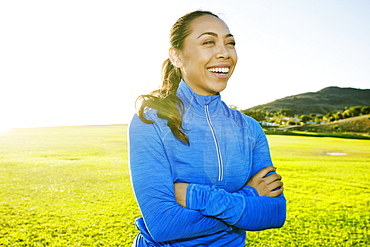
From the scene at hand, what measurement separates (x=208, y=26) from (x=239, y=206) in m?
1.13

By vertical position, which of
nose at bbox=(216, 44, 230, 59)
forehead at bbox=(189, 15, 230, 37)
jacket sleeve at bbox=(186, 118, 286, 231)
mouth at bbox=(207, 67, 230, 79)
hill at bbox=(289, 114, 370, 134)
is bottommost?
hill at bbox=(289, 114, 370, 134)

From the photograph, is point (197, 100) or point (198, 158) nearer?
point (198, 158)

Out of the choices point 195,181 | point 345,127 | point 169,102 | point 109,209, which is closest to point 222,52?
point 169,102

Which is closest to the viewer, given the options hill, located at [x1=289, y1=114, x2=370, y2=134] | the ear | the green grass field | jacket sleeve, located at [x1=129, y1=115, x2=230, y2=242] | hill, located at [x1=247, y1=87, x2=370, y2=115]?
jacket sleeve, located at [x1=129, y1=115, x2=230, y2=242]

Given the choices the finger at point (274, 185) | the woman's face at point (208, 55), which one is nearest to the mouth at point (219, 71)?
the woman's face at point (208, 55)

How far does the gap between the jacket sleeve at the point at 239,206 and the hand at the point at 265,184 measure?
0.14 ft

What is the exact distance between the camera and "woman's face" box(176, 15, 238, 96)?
1975mm

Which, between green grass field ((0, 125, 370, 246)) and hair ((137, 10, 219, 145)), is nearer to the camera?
hair ((137, 10, 219, 145))

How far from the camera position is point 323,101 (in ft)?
474

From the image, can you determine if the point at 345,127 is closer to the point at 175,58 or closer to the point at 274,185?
the point at 274,185

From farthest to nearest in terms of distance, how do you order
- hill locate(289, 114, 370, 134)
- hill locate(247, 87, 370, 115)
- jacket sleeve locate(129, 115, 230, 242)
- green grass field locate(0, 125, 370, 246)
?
hill locate(247, 87, 370, 115) → hill locate(289, 114, 370, 134) → green grass field locate(0, 125, 370, 246) → jacket sleeve locate(129, 115, 230, 242)

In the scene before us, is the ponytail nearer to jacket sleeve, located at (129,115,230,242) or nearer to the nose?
jacket sleeve, located at (129,115,230,242)

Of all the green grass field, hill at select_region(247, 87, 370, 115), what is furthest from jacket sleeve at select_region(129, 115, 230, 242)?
hill at select_region(247, 87, 370, 115)

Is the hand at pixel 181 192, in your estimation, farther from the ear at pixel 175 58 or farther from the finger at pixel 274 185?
the ear at pixel 175 58
